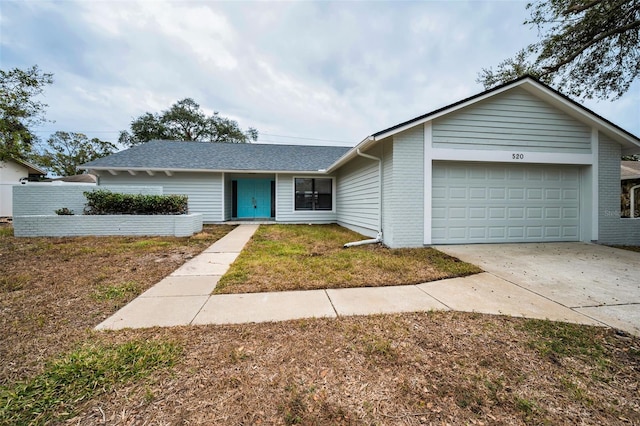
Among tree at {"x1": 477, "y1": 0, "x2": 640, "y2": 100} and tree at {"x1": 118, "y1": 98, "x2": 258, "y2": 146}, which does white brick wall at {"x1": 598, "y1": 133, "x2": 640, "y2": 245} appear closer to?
tree at {"x1": 477, "y1": 0, "x2": 640, "y2": 100}

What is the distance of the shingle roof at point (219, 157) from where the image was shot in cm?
1172

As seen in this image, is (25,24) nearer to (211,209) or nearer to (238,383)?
(211,209)

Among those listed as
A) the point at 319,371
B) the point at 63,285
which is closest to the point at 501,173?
the point at 319,371

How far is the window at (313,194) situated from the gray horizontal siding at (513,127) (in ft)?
23.1

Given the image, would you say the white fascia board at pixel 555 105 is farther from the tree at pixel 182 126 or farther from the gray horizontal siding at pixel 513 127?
the tree at pixel 182 126

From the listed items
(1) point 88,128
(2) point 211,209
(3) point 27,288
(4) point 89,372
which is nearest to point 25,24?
(2) point 211,209

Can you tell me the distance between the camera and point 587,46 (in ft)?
29.2

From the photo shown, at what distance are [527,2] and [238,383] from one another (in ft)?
45.7

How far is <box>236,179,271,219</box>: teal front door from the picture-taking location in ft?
48.5

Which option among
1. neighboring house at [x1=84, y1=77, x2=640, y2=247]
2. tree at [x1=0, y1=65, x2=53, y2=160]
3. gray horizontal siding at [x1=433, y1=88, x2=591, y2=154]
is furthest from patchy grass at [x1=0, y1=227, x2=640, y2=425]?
tree at [x1=0, y1=65, x2=53, y2=160]

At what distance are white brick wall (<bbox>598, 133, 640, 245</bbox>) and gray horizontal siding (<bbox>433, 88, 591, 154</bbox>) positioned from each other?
22.2 inches

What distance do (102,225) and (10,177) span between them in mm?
16488

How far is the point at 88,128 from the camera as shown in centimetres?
2716

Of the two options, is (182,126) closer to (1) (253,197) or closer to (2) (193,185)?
(1) (253,197)
